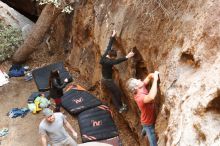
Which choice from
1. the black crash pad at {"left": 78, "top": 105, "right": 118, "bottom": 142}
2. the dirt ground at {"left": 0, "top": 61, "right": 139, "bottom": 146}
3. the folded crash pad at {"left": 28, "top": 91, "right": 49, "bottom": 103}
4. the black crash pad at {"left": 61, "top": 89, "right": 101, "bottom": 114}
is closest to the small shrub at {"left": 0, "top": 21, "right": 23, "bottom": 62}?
the dirt ground at {"left": 0, "top": 61, "right": 139, "bottom": 146}

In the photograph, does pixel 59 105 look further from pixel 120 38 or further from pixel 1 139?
pixel 120 38

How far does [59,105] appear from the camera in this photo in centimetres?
1118

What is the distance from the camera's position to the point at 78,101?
1167 centimetres

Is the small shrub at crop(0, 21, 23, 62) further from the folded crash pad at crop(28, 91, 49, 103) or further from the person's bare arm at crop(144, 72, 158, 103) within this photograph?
the person's bare arm at crop(144, 72, 158, 103)

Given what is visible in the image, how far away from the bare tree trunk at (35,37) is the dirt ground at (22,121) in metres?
0.82

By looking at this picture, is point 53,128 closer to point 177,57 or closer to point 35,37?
point 177,57

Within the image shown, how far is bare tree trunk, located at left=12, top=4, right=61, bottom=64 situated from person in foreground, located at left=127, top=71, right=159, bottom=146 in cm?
662

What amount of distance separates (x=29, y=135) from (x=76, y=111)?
1.45 metres

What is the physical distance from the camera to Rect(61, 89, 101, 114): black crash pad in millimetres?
11375

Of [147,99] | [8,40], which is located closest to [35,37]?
[8,40]

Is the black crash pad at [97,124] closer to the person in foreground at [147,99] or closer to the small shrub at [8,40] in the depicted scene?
the person in foreground at [147,99]

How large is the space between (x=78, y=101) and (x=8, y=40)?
4.25 meters

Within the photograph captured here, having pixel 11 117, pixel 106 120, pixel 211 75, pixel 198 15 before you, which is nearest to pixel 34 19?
pixel 11 117

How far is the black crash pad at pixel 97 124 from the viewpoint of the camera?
10227 mm
